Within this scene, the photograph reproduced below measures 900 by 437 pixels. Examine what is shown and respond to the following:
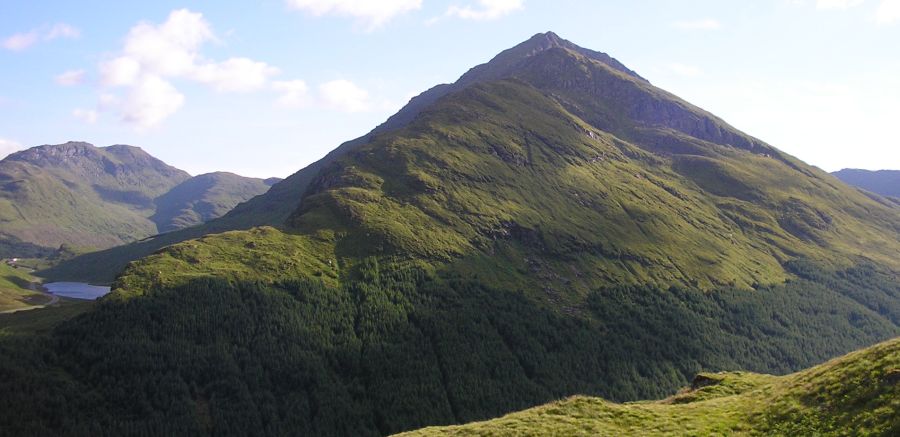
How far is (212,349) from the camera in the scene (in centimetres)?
17625

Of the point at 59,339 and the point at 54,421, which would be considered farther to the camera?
the point at 59,339

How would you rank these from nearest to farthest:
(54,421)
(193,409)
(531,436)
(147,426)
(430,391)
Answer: (531,436) → (54,421) → (147,426) → (193,409) → (430,391)

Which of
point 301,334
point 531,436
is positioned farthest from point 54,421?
point 531,436

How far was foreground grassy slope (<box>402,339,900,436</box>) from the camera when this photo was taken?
4109 centimetres

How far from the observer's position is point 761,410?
48312mm

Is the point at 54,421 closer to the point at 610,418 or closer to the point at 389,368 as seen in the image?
the point at 389,368

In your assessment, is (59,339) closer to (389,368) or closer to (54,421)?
(54,421)

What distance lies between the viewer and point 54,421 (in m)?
138

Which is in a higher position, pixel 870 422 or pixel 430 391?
pixel 870 422

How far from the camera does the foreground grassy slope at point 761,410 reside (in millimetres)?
41094

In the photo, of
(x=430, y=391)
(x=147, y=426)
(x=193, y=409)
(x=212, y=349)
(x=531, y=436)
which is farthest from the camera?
(x=430, y=391)

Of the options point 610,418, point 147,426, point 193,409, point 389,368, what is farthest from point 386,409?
point 610,418

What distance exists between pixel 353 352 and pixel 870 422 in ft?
586

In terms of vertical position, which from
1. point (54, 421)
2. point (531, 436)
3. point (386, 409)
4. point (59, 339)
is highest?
point (531, 436)
